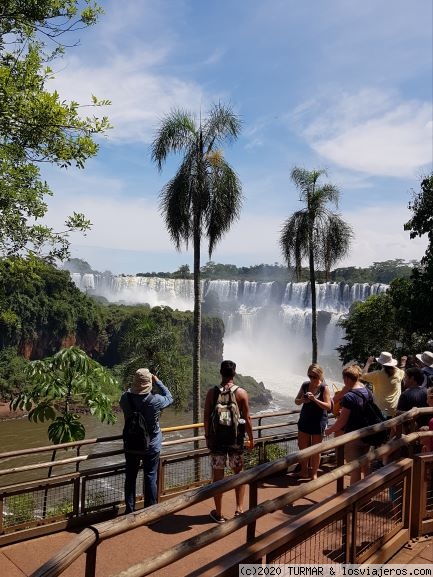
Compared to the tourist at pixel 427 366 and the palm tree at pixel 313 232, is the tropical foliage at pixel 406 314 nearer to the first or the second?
the palm tree at pixel 313 232

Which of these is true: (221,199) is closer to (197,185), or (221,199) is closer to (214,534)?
(197,185)

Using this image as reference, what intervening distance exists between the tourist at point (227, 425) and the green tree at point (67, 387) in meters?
3.02

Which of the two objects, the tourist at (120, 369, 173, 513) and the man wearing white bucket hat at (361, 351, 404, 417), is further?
the man wearing white bucket hat at (361, 351, 404, 417)

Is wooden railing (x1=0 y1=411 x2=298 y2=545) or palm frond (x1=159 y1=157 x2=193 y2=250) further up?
palm frond (x1=159 y1=157 x2=193 y2=250)

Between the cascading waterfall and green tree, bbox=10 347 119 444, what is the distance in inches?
2467

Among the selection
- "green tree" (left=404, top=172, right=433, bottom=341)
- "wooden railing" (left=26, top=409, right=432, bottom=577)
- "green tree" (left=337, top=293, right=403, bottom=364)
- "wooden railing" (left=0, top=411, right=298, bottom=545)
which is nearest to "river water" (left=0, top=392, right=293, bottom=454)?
"green tree" (left=337, top=293, right=403, bottom=364)

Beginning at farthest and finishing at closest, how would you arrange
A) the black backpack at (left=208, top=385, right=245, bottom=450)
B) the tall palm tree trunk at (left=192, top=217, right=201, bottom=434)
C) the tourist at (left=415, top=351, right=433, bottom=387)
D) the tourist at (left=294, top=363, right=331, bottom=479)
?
the tall palm tree trunk at (left=192, top=217, right=201, bottom=434), the tourist at (left=415, top=351, right=433, bottom=387), the tourist at (left=294, top=363, right=331, bottom=479), the black backpack at (left=208, top=385, right=245, bottom=450)

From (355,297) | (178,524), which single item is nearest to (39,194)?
(178,524)

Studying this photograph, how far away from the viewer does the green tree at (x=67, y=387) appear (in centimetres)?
729

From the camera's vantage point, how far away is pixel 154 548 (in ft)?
13.9

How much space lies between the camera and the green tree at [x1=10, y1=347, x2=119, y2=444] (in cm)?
729

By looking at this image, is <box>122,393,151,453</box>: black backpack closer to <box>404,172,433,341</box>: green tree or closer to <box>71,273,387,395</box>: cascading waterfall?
<box>404,172,433,341</box>: green tree

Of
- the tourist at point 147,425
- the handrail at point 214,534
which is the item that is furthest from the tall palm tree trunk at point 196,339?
the handrail at point 214,534

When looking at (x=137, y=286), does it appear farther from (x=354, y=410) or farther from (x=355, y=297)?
(x=354, y=410)
